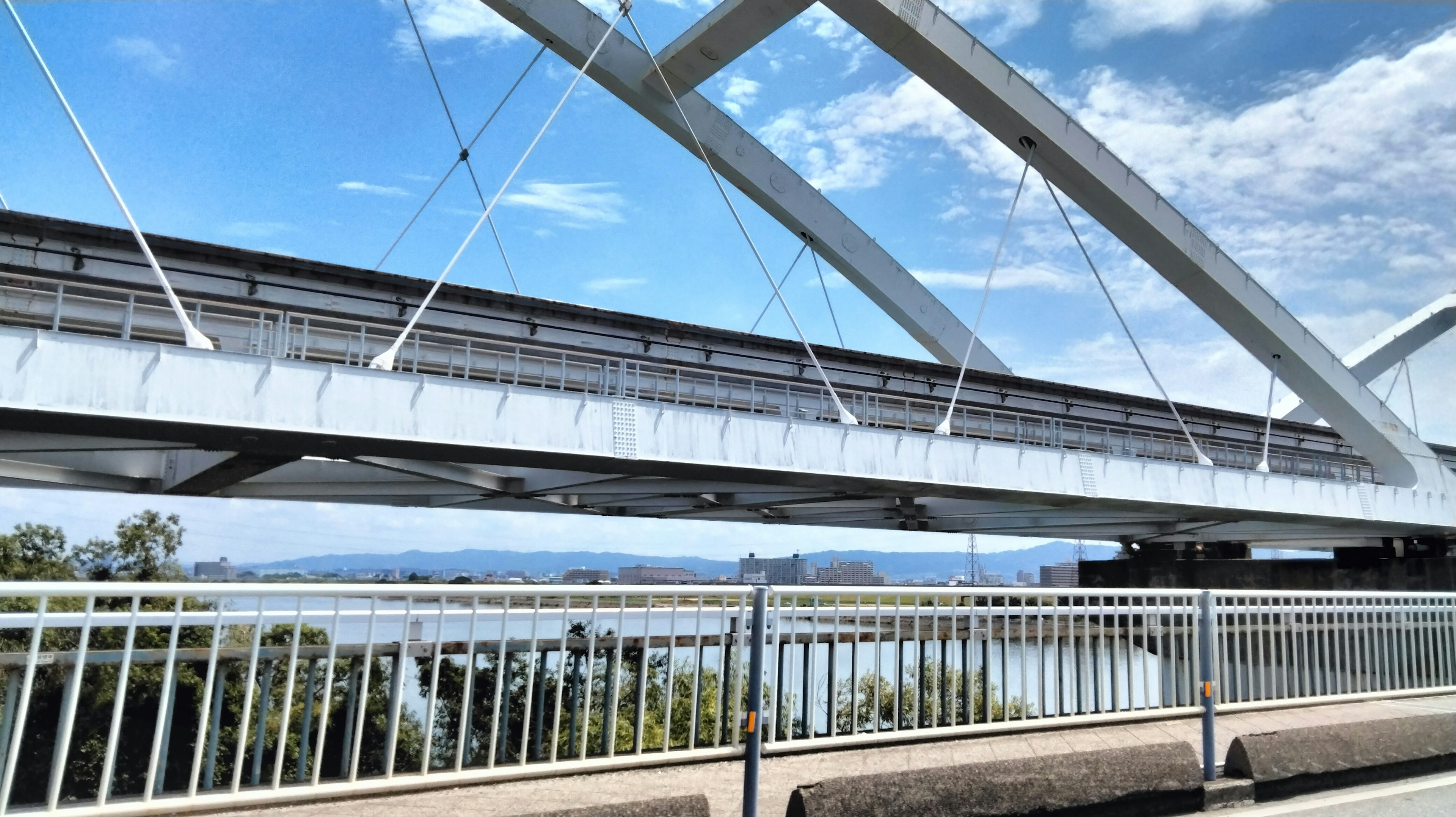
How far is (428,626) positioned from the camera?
18.6 feet

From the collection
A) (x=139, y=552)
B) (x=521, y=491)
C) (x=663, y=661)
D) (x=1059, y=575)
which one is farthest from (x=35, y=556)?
(x=1059, y=575)

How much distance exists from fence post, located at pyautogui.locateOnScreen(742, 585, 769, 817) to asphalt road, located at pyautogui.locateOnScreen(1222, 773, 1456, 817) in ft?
11.6

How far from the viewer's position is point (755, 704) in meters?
5.51

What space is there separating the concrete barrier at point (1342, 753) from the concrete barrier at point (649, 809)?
14.9ft

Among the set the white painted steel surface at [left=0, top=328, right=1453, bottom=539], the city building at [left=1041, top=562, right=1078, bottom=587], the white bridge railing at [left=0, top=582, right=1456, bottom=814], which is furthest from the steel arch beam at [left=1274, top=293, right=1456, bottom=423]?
the white bridge railing at [left=0, top=582, right=1456, bottom=814]

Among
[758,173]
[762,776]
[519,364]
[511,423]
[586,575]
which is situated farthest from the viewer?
[758,173]

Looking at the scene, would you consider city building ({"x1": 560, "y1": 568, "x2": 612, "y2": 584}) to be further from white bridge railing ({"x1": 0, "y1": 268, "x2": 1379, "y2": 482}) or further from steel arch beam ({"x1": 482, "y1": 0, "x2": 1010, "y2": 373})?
steel arch beam ({"x1": 482, "y1": 0, "x2": 1010, "y2": 373})

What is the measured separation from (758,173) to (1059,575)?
5095cm

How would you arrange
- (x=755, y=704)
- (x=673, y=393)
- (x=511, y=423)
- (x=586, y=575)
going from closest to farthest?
(x=755, y=704)
(x=511, y=423)
(x=586, y=575)
(x=673, y=393)

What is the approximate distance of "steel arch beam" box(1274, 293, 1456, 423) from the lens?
2251 inches

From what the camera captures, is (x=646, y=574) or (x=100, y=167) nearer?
(x=100, y=167)

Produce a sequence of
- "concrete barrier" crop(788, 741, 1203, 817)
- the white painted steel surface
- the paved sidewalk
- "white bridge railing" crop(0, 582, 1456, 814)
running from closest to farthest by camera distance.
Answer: "white bridge railing" crop(0, 582, 1456, 814) → the paved sidewalk → "concrete barrier" crop(788, 741, 1203, 817) → the white painted steel surface

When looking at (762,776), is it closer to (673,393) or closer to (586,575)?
(586,575)

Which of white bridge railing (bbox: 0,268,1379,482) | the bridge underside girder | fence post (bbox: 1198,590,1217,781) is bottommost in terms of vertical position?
fence post (bbox: 1198,590,1217,781)
